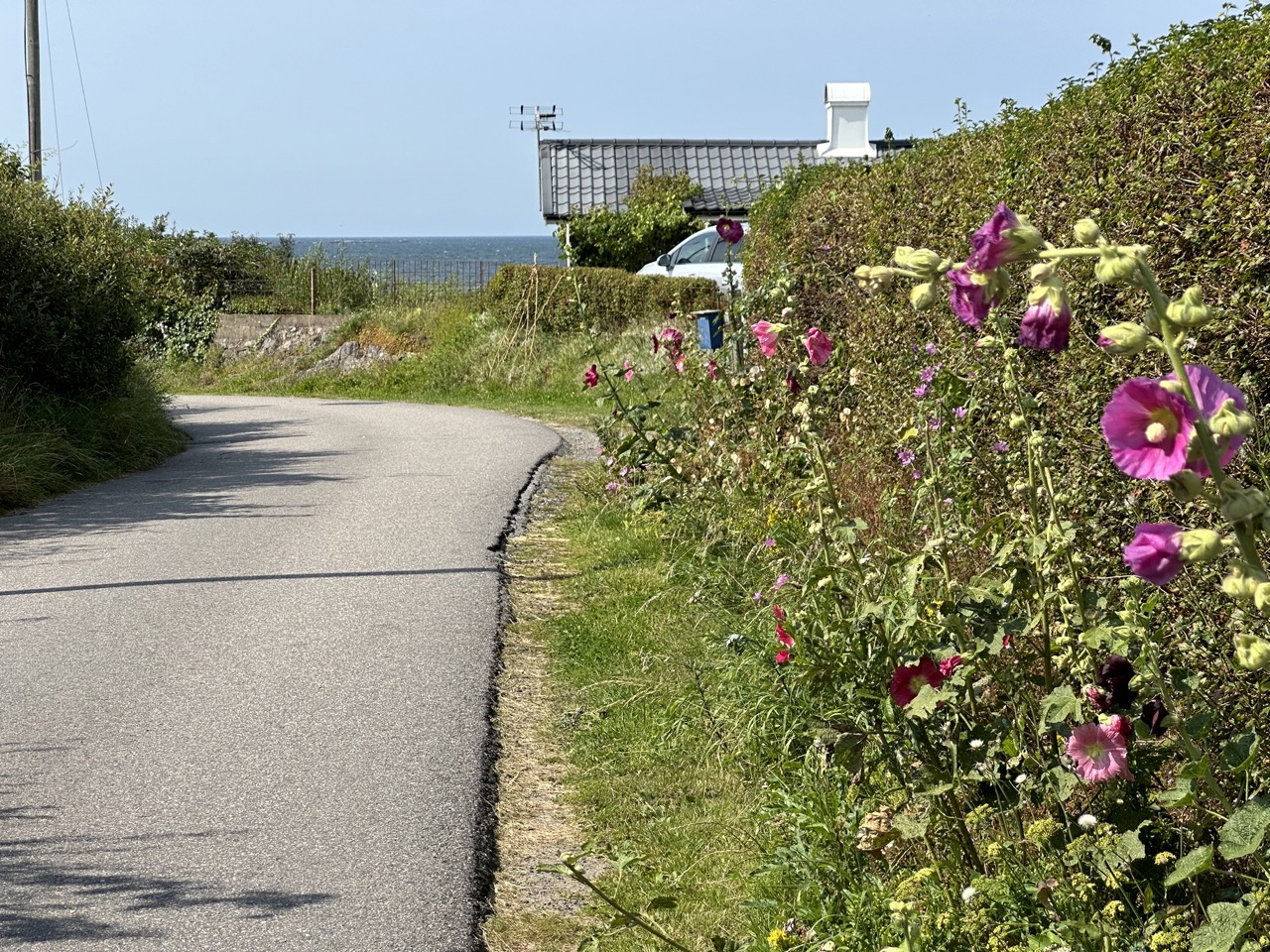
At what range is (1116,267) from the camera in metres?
1.50

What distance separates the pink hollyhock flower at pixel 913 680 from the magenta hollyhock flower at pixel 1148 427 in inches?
63.3

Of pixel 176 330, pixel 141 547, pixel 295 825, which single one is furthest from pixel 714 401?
pixel 176 330

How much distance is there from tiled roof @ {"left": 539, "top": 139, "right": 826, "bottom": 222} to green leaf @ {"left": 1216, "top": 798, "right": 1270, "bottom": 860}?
35142 millimetres

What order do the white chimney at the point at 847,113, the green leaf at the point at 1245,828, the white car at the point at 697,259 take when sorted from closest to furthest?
1. the green leaf at the point at 1245,828
2. the white car at the point at 697,259
3. the white chimney at the point at 847,113

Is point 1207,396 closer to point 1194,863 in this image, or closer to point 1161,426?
point 1161,426

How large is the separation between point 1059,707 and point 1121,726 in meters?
0.17

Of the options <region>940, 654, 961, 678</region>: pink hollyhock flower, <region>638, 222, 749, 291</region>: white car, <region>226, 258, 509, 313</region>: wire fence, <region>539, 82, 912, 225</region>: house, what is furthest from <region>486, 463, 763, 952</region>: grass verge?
<region>539, 82, 912, 225</region>: house

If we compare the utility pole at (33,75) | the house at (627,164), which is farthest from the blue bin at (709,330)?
the house at (627,164)

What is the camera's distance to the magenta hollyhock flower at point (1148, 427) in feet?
4.92

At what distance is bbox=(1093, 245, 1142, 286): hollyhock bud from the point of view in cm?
150

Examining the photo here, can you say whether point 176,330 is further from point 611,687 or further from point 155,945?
point 155,945

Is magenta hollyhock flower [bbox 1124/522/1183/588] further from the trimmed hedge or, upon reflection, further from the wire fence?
the wire fence

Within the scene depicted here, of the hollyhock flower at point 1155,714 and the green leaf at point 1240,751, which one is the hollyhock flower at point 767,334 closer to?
the hollyhock flower at point 1155,714

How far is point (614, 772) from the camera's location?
4.79 meters
